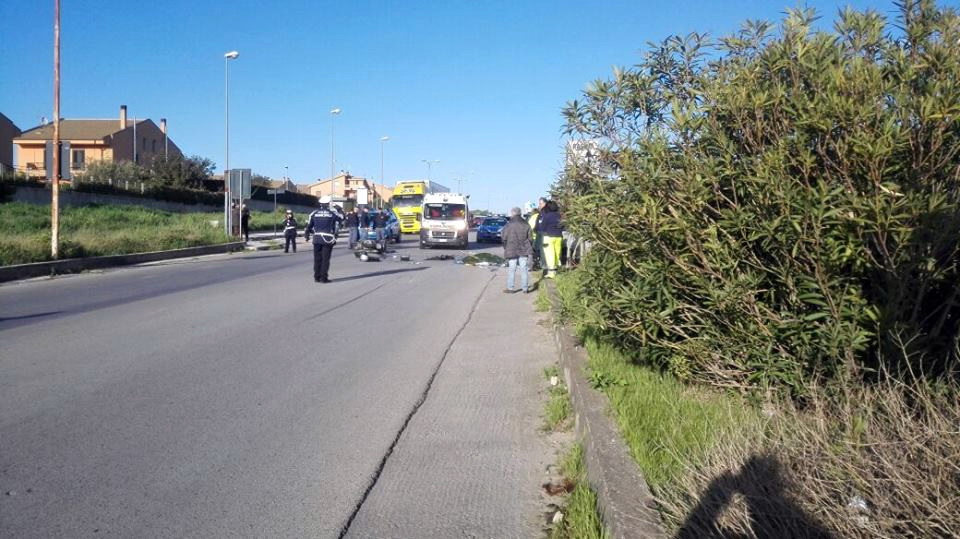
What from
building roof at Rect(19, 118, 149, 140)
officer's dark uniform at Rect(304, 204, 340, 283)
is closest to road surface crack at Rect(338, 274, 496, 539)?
officer's dark uniform at Rect(304, 204, 340, 283)

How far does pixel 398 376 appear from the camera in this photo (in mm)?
8305

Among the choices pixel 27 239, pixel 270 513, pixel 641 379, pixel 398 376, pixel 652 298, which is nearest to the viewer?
pixel 270 513

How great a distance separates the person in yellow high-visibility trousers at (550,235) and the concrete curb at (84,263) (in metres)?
11.7

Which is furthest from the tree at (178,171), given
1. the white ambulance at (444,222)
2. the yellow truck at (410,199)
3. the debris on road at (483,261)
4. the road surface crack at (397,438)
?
the road surface crack at (397,438)

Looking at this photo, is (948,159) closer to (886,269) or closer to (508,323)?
(886,269)

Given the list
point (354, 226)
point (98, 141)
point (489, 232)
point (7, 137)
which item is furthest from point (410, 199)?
point (7, 137)

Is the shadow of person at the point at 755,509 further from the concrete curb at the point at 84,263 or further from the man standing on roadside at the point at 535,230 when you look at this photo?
the concrete curb at the point at 84,263

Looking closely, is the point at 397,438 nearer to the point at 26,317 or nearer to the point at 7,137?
the point at 26,317

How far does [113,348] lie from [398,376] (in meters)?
3.55

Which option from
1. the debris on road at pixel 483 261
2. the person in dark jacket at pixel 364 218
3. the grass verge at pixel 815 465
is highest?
the person in dark jacket at pixel 364 218

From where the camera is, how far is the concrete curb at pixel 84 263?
59.1 feet

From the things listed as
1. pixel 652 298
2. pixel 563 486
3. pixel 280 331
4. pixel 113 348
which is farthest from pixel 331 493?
pixel 280 331

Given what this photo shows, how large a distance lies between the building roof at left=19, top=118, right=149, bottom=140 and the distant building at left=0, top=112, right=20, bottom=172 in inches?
32.5

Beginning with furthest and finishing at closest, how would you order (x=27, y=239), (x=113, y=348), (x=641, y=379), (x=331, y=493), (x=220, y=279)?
(x=27, y=239) → (x=220, y=279) → (x=113, y=348) → (x=641, y=379) → (x=331, y=493)
